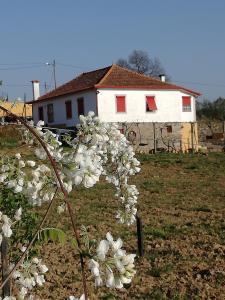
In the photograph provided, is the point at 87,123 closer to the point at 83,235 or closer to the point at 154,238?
the point at 83,235

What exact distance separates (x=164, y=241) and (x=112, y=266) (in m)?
6.26

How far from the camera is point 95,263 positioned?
5.20ft

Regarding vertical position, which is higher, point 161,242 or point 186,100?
point 186,100

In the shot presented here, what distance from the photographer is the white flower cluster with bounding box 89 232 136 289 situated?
1.57 meters

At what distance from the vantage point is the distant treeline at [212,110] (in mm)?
55009

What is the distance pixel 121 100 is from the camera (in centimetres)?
3222

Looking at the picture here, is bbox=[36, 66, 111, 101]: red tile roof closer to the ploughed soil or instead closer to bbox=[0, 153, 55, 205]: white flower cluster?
the ploughed soil

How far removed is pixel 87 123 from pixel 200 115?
5428cm

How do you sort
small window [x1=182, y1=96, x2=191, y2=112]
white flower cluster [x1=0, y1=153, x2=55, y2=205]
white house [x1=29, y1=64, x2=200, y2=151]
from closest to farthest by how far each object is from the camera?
white flower cluster [x1=0, y1=153, x2=55, y2=205], white house [x1=29, y1=64, x2=200, y2=151], small window [x1=182, y1=96, x2=191, y2=112]

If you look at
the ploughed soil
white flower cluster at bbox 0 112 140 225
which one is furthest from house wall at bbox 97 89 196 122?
white flower cluster at bbox 0 112 140 225

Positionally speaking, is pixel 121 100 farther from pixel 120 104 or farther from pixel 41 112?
pixel 41 112

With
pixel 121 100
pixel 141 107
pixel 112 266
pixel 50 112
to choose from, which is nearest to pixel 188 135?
pixel 141 107

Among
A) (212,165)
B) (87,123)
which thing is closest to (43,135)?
(87,123)

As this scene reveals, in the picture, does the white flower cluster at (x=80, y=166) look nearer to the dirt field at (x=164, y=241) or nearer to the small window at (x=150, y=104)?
the dirt field at (x=164, y=241)
